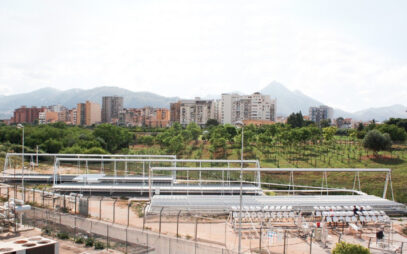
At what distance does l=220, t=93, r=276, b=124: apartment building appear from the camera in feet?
409

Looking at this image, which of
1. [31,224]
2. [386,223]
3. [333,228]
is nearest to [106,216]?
[31,224]

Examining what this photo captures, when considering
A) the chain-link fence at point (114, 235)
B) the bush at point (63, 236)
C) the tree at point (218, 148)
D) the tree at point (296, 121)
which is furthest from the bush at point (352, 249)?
the tree at point (296, 121)

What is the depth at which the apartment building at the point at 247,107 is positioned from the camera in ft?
409

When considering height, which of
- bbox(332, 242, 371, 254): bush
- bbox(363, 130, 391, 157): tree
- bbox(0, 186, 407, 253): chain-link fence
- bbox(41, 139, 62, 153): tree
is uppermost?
bbox(363, 130, 391, 157): tree

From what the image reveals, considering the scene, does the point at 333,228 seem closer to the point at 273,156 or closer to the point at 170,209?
the point at 170,209

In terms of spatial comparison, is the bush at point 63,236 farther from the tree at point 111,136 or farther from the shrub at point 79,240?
the tree at point 111,136

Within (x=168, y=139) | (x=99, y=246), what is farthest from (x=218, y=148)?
(x=99, y=246)

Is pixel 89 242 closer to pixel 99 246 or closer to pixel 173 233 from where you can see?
pixel 99 246

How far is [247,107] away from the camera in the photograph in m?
126

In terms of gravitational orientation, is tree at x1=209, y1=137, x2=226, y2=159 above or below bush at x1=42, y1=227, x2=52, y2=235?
above

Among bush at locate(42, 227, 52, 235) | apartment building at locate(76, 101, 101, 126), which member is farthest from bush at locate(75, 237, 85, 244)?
apartment building at locate(76, 101, 101, 126)

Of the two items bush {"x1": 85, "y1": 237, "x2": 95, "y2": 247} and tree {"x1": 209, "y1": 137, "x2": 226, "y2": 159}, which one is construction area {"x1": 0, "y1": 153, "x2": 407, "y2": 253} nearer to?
bush {"x1": 85, "y1": 237, "x2": 95, "y2": 247}

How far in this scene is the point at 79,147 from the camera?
4856 centimetres

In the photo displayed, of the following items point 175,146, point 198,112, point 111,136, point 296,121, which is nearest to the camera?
point 175,146
